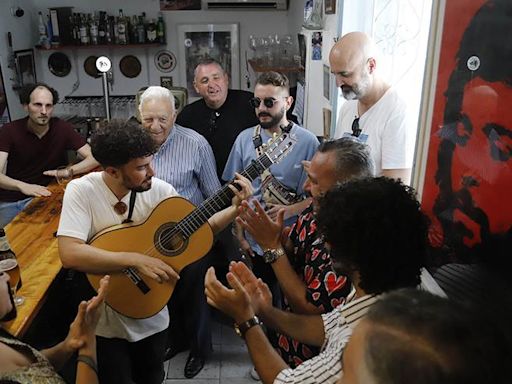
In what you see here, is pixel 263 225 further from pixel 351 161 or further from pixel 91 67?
pixel 91 67

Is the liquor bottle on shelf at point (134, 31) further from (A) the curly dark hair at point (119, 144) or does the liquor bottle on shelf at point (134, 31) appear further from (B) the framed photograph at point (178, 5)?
(A) the curly dark hair at point (119, 144)

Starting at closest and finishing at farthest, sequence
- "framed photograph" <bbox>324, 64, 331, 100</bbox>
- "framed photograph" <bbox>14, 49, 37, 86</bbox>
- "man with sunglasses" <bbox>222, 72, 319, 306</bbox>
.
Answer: "man with sunglasses" <bbox>222, 72, 319, 306</bbox>
"framed photograph" <bbox>324, 64, 331, 100</bbox>
"framed photograph" <bbox>14, 49, 37, 86</bbox>

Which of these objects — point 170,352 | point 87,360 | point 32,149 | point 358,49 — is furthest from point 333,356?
point 32,149

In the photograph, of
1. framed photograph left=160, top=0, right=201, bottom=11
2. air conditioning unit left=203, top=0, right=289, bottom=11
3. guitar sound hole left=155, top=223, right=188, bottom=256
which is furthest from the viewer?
framed photograph left=160, top=0, right=201, bottom=11

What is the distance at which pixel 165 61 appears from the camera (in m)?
5.46

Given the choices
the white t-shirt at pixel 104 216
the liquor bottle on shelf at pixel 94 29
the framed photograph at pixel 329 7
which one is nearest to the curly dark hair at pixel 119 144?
the white t-shirt at pixel 104 216

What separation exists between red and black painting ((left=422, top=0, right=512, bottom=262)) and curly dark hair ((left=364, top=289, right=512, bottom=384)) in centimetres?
47

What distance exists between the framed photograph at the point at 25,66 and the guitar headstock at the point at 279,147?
3.79m

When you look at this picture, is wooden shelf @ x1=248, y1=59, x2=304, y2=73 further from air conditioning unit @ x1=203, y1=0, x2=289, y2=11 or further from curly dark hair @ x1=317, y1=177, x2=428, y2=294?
curly dark hair @ x1=317, y1=177, x2=428, y2=294

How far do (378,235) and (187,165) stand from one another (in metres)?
1.63

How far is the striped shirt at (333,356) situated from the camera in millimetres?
1021

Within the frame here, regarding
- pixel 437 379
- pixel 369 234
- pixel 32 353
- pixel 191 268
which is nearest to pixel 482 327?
pixel 437 379

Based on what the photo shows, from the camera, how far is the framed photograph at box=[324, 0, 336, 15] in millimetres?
2843

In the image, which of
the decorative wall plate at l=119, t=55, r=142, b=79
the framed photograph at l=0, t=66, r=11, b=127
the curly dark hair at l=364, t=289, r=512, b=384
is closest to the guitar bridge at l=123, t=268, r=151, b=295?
the curly dark hair at l=364, t=289, r=512, b=384
